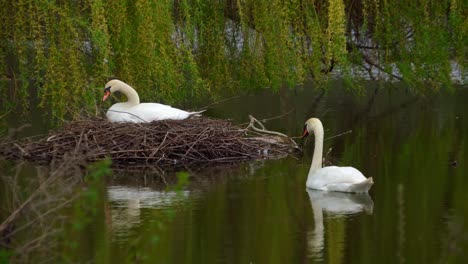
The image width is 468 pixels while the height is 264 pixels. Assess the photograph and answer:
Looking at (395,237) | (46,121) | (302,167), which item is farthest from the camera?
(46,121)

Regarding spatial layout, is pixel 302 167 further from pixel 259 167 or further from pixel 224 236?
pixel 224 236

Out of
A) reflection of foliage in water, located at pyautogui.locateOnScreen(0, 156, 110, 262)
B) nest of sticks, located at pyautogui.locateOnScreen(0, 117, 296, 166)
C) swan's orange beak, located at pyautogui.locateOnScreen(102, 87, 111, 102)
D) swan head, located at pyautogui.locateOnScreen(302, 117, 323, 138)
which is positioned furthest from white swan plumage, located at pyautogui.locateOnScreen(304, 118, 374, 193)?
reflection of foliage in water, located at pyautogui.locateOnScreen(0, 156, 110, 262)

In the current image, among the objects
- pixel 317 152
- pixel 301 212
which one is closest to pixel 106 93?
pixel 317 152

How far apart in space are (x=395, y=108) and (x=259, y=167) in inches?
268

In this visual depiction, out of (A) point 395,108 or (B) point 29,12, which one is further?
(A) point 395,108

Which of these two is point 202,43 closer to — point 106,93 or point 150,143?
point 106,93

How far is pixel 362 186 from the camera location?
11.7 meters

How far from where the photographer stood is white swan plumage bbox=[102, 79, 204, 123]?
559 inches

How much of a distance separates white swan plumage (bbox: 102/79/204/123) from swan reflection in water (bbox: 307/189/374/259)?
2.63 meters

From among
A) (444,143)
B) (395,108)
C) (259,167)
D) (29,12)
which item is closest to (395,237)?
(259,167)

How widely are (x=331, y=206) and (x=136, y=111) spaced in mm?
3833

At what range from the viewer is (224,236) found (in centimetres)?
968

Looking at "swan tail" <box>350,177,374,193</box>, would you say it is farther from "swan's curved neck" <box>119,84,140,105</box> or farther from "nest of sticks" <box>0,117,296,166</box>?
"swan's curved neck" <box>119,84,140,105</box>

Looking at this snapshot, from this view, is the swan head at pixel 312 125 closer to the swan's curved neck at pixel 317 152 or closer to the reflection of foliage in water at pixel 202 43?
the swan's curved neck at pixel 317 152
